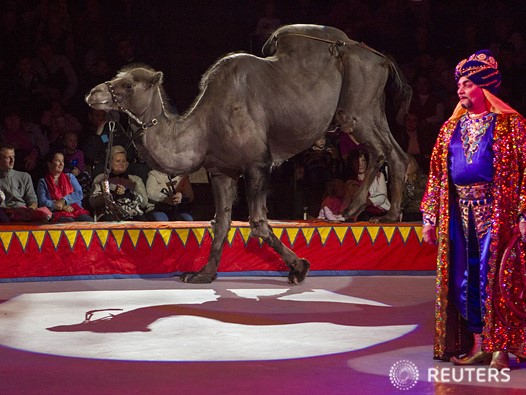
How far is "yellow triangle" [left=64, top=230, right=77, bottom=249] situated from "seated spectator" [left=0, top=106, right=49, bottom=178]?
5.71 feet

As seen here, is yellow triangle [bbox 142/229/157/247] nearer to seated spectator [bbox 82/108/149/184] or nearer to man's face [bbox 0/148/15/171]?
seated spectator [bbox 82/108/149/184]

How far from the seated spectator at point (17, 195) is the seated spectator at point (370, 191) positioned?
3054 mm

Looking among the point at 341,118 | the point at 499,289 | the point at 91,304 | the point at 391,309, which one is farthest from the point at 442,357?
the point at 341,118

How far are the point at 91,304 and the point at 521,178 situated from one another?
3.63 m

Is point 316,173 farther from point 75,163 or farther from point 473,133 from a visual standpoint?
point 473,133

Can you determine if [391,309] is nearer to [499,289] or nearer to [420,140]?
[499,289]

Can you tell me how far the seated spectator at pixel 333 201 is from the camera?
9812mm

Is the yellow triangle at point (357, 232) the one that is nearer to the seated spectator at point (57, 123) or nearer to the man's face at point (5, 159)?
the man's face at point (5, 159)

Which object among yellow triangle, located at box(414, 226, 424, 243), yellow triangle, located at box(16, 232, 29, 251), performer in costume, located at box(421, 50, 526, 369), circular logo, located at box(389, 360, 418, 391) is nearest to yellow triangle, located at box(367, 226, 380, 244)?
yellow triangle, located at box(414, 226, 424, 243)

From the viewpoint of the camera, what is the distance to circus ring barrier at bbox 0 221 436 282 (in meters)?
8.73

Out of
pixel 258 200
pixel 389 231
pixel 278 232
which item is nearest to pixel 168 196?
pixel 278 232

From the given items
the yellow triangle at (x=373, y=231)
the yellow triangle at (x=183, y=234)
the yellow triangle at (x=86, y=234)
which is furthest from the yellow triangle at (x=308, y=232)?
the yellow triangle at (x=86, y=234)

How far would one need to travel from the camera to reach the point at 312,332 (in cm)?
600

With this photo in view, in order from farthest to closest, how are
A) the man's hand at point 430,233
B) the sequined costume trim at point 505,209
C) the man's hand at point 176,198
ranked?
the man's hand at point 176,198
the man's hand at point 430,233
the sequined costume trim at point 505,209
